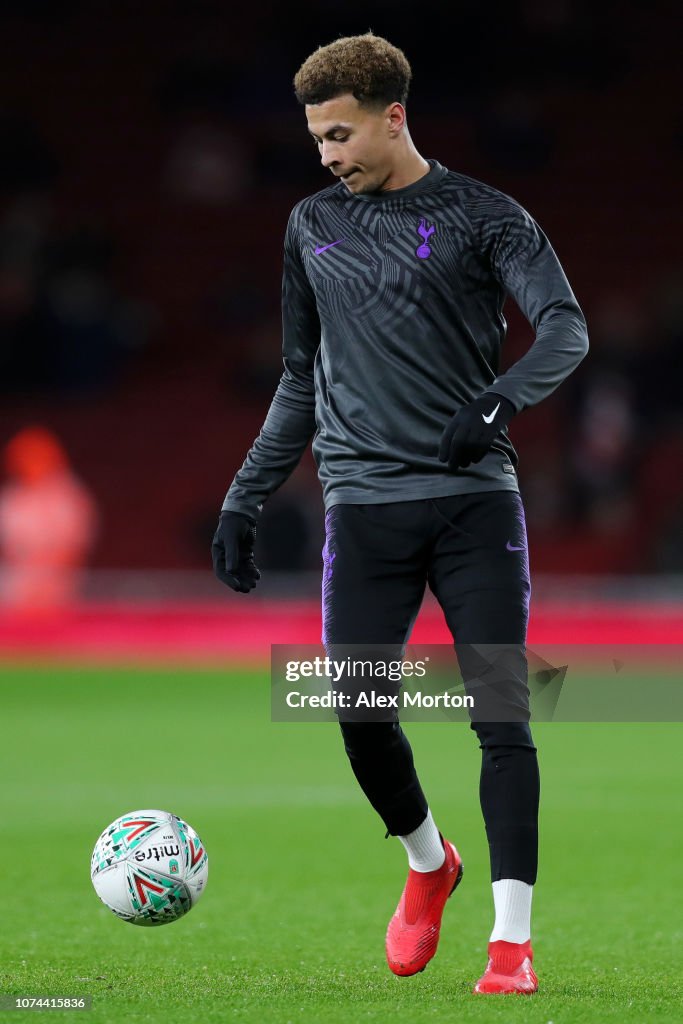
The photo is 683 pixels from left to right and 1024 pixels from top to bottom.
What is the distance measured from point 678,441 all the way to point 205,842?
11650mm

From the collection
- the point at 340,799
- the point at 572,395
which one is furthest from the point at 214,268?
the point at 340,799

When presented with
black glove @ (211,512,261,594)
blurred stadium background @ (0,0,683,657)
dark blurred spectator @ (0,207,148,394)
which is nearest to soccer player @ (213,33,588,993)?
black glove @ (211,512,261,594)

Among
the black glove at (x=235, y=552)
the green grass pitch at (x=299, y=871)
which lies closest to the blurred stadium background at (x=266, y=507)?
the green grass pitch at (x=299, y=871)

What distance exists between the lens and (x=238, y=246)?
21.1 meters

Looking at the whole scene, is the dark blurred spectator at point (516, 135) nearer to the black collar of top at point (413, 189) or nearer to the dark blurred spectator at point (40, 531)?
the dark blurred spectator at point (40, 531)

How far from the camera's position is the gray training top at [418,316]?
424cm

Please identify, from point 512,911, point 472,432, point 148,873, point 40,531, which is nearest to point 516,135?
point 40,531

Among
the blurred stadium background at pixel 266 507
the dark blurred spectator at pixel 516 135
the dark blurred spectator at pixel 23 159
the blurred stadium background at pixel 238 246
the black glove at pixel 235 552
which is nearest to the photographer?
the black glove at pixel 235 552

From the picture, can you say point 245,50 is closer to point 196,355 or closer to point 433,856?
point 196,355

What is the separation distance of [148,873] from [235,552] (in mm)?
862

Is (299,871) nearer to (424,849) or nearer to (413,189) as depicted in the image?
(424,849)

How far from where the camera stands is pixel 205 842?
22.8 feet

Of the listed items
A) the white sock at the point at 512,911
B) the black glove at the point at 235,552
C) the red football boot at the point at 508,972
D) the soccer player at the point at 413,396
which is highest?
the soccer player at the point at 413,396

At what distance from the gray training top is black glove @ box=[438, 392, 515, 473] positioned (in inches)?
9.5
